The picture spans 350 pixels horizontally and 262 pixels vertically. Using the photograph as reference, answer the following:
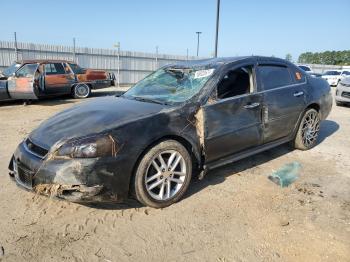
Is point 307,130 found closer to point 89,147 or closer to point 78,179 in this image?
point 89,147

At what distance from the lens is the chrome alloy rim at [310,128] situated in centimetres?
555

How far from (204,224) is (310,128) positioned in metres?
3.26

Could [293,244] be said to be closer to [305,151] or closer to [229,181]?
[229,181]

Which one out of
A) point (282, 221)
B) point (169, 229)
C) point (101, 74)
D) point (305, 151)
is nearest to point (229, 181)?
point (282, 221)

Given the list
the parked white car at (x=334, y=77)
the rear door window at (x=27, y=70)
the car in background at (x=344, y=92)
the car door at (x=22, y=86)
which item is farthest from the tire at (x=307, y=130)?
the parked white car at (x=334, y=77)

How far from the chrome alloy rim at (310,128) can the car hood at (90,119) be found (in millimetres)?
2903

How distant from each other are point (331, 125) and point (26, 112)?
8.38 meters

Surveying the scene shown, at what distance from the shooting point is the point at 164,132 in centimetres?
350

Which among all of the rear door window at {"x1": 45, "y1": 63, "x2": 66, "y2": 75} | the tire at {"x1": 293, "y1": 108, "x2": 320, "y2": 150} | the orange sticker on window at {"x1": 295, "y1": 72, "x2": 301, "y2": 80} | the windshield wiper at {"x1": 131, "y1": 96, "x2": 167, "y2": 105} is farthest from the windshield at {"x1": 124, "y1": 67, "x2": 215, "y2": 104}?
the rear door window at {"x1": 45, "y1": 63, "x2": 66, "y2": 75}

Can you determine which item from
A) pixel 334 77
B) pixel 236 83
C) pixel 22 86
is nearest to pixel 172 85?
pixel 236 83

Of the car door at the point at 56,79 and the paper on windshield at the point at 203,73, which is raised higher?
the paper on windshield at the point at 203,73

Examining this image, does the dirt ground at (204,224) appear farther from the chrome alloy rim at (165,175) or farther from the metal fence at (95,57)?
the metal fence at (95,57)

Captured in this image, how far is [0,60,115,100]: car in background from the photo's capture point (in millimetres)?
10836

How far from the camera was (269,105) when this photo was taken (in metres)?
4.63
